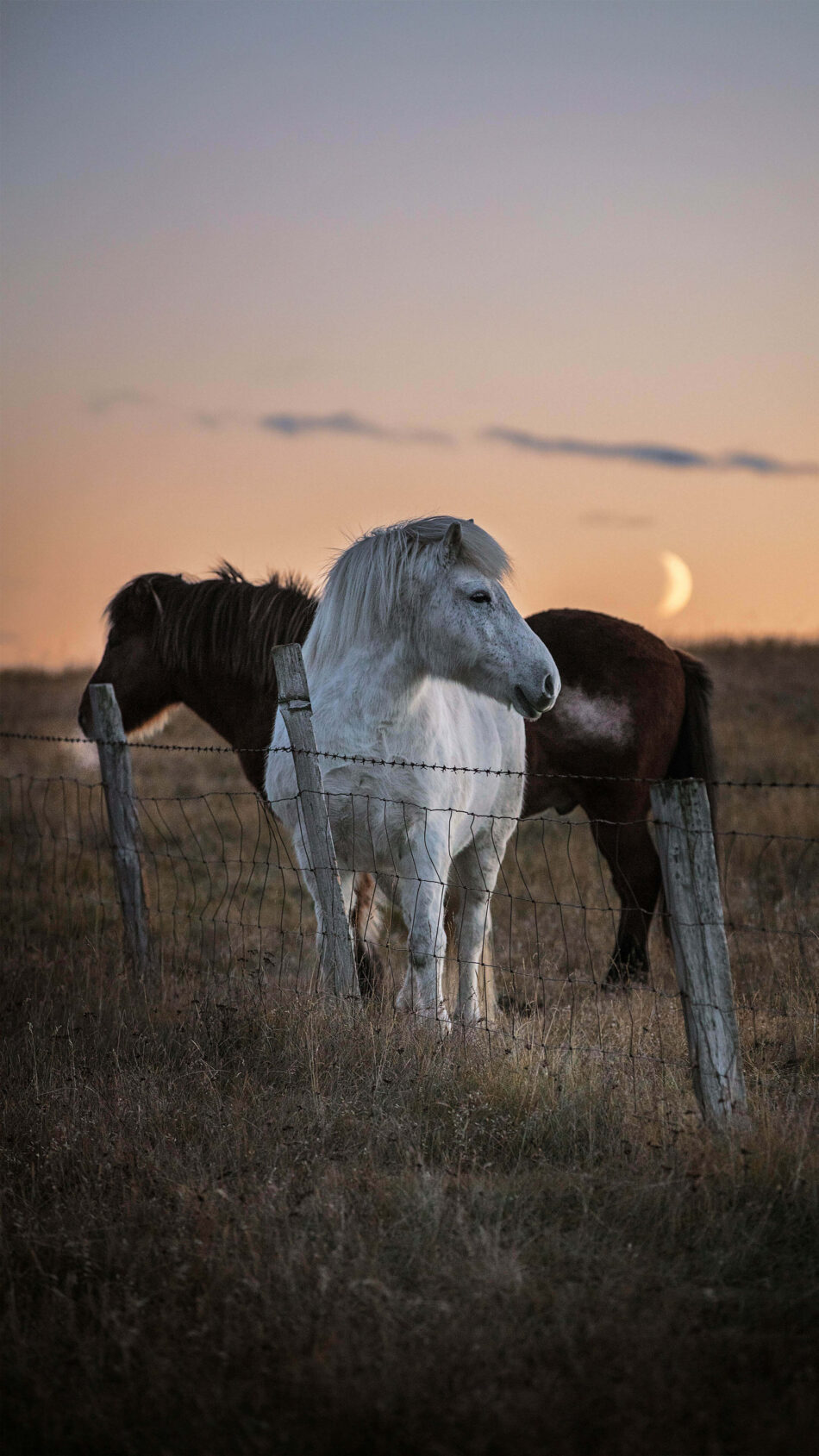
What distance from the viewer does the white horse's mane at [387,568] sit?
4734mm

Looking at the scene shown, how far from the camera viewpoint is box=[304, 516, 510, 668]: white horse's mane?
4.73 meters

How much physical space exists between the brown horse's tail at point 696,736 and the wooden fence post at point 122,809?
11.6 ft

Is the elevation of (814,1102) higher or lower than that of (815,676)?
lower

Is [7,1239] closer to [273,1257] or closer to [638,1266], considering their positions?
[273,1257]

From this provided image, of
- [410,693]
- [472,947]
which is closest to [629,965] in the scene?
[472,947]

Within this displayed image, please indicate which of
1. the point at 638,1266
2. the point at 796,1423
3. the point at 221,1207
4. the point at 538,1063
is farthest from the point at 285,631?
the point at 796,1423

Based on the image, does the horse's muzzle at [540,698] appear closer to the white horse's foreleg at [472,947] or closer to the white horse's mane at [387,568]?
the white horse's mane at [387,568]

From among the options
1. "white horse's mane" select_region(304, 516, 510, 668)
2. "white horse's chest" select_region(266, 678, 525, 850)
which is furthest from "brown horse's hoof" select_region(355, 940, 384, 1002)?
"white horse's mane" select_region(304, 516, 510, 668)

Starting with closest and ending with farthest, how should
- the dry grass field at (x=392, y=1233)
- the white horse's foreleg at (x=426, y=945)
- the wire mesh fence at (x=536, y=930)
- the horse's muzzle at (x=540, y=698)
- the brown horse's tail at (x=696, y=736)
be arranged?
the dry grass field at (x=392, y=1233)
the wire mesh fence at (x=536, y=930)
the horse's muzzle at (x=540, y=698)
the white horse's foreleg at (x=426, y=945)
the brown horse's tail at (x=696, y=736)

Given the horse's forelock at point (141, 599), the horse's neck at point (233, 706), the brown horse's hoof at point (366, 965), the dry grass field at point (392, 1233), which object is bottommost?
the dry grass field at point (392, 1233)

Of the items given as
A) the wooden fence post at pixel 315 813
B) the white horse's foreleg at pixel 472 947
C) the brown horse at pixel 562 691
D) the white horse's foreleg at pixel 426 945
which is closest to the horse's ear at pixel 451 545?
the wooden fence post at pixel 315 813

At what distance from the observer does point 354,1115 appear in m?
3.59

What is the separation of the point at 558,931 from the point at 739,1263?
Answer: 4.69 meters

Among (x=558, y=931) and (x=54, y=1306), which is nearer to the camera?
(x=54, y=1306)
